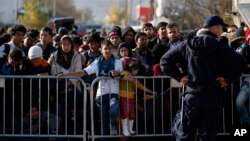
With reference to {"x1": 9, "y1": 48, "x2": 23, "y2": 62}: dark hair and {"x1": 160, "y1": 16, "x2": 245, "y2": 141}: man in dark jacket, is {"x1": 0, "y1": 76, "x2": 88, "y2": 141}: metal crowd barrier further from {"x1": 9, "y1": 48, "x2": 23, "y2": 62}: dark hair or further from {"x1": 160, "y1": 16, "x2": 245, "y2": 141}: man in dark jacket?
{"x1": 160, "y1": 16, "x2": 245, "y2": 141}: man in dark jacket

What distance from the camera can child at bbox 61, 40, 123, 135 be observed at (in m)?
10.6

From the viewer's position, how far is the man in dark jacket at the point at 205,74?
8914 mm

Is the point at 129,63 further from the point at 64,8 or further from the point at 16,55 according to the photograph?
the point at 64,8

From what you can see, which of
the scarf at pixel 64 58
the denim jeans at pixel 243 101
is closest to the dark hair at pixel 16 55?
the scarf at pixel 64 58

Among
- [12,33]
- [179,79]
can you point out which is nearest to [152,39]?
[12,33]

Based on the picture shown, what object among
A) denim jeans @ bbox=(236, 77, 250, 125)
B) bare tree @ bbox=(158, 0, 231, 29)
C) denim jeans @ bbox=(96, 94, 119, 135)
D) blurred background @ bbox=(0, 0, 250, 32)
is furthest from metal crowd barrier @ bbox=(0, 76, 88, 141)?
bare tree @ bbox=(158, 0, 231, 29)

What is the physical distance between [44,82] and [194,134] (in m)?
2.79

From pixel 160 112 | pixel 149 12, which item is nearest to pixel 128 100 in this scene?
pixel 160 112

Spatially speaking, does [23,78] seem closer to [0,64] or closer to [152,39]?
[0,64]

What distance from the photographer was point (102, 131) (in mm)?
10750

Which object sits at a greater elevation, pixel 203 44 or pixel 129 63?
pixel 203 44

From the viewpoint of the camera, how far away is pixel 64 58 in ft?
36.8

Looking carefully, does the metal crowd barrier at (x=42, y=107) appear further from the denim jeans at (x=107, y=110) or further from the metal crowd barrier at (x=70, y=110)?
the denim jeans at (x=107, y=110)

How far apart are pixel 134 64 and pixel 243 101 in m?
1.83
